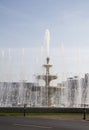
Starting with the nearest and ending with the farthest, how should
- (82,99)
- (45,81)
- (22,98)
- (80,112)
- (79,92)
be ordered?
(80,112) → (45,81) → (82,99) → (79,92) → (22,98)

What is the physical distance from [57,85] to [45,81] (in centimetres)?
224

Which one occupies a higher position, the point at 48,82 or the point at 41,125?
the point at 48,82

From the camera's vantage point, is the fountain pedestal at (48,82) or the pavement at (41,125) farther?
the fountain pedestal at (48,82)

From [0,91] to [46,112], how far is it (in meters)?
34.4

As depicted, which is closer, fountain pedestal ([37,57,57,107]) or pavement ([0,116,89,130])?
pavement ([0,116,89,130])

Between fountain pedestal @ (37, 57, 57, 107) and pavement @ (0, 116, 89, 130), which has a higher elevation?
fountain pedestal @ (37, 57, 57, 107)

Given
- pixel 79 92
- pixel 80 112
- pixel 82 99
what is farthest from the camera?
pixel 79 92

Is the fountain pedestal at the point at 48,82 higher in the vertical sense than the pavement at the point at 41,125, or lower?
higher

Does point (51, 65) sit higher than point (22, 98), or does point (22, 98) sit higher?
point (51, 65)

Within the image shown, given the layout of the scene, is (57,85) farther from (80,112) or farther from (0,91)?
(0,91)

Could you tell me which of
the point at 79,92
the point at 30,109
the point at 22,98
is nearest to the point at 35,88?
the point at 79,92

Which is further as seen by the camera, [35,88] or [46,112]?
[35,88]

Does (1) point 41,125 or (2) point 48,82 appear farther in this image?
(2) point 48,82

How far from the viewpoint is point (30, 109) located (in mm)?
31281
